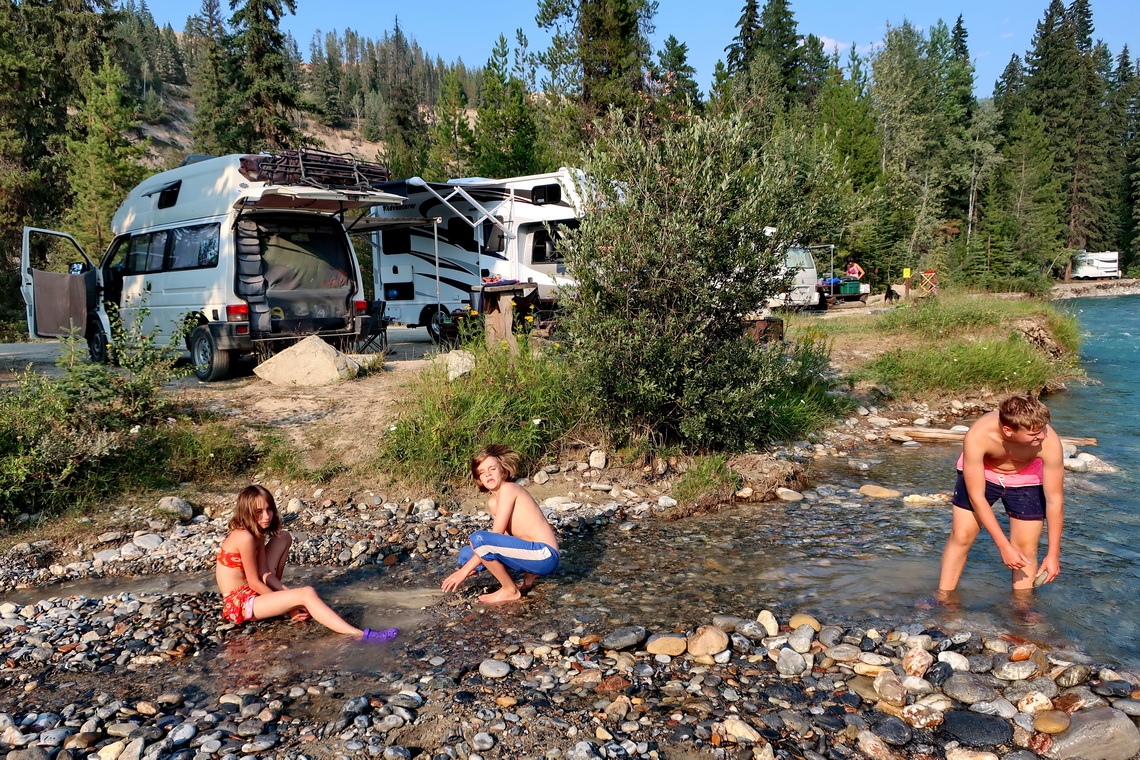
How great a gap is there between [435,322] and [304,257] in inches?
240

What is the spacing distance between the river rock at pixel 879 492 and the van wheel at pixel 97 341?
448 inches

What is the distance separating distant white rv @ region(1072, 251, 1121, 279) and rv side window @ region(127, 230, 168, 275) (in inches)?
2287

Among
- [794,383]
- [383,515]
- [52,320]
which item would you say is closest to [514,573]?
[383,515]

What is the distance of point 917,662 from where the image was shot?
4.30 meters

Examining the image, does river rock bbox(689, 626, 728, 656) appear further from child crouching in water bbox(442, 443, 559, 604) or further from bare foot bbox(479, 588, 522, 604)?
bare foot bbox(479, 588, 522, 604)

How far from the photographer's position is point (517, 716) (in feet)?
12.6

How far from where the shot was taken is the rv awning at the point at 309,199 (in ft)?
32.4

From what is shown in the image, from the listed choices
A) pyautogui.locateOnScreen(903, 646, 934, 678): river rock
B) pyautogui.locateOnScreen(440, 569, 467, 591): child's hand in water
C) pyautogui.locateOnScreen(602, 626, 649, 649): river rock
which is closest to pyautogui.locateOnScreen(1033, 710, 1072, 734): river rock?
pyautogui.locateOnScreen(903, 646, 934, 678): river rock

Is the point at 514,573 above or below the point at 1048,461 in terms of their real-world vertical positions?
below

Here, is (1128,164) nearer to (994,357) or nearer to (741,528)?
(994,357)

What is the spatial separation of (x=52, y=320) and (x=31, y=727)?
371 inches

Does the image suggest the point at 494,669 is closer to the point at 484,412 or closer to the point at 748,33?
the point at 484,412

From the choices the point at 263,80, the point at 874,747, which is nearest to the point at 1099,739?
the point at 874,747

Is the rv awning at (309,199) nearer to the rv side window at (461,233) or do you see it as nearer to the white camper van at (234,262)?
the white camper van at (234,262)
